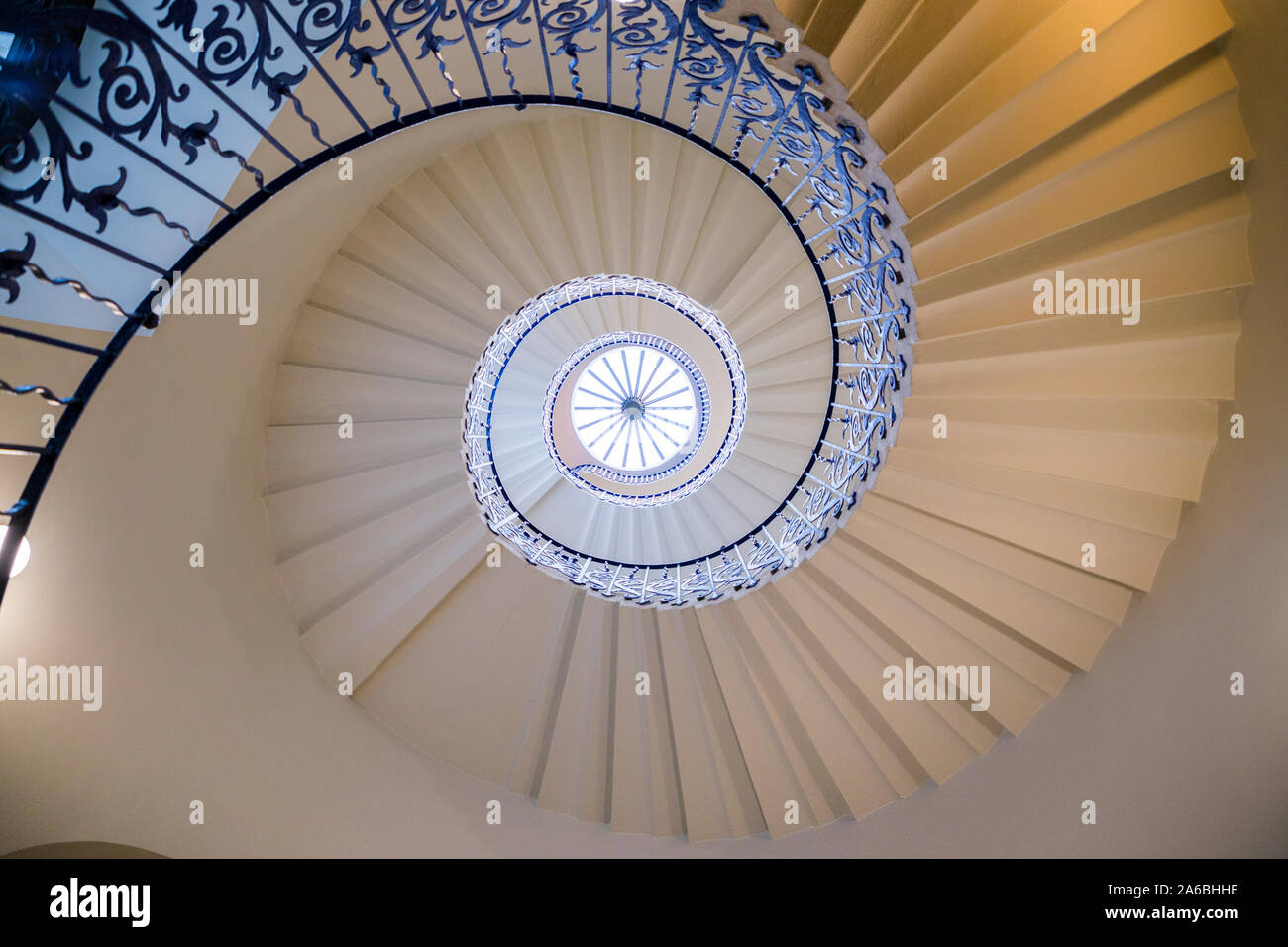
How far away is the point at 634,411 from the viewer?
1410 centimetres

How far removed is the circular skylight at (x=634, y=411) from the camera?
13.7m

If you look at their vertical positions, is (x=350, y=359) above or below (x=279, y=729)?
above

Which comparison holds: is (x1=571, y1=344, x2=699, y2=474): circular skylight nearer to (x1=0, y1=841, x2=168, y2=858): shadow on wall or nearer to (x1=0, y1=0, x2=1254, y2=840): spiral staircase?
(x1=0, y1=0, x2=1254, y2=840): spiral staircase

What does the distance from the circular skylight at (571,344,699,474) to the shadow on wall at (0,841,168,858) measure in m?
8.99

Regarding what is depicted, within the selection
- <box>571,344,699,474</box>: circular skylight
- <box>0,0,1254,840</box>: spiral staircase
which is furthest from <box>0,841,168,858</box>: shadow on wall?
<box>571,344,699,474</box>: circular skylight

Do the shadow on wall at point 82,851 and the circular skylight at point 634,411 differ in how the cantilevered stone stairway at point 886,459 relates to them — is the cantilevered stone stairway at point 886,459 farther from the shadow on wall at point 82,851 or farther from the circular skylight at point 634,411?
the circular skylight at point 634,411

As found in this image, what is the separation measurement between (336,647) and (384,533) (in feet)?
3.25

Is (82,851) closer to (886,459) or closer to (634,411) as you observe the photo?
(886,459)

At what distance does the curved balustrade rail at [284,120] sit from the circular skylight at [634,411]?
7942mm

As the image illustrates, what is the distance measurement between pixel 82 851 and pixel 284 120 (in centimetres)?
534

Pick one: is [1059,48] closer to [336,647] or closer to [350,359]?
[350,359]
